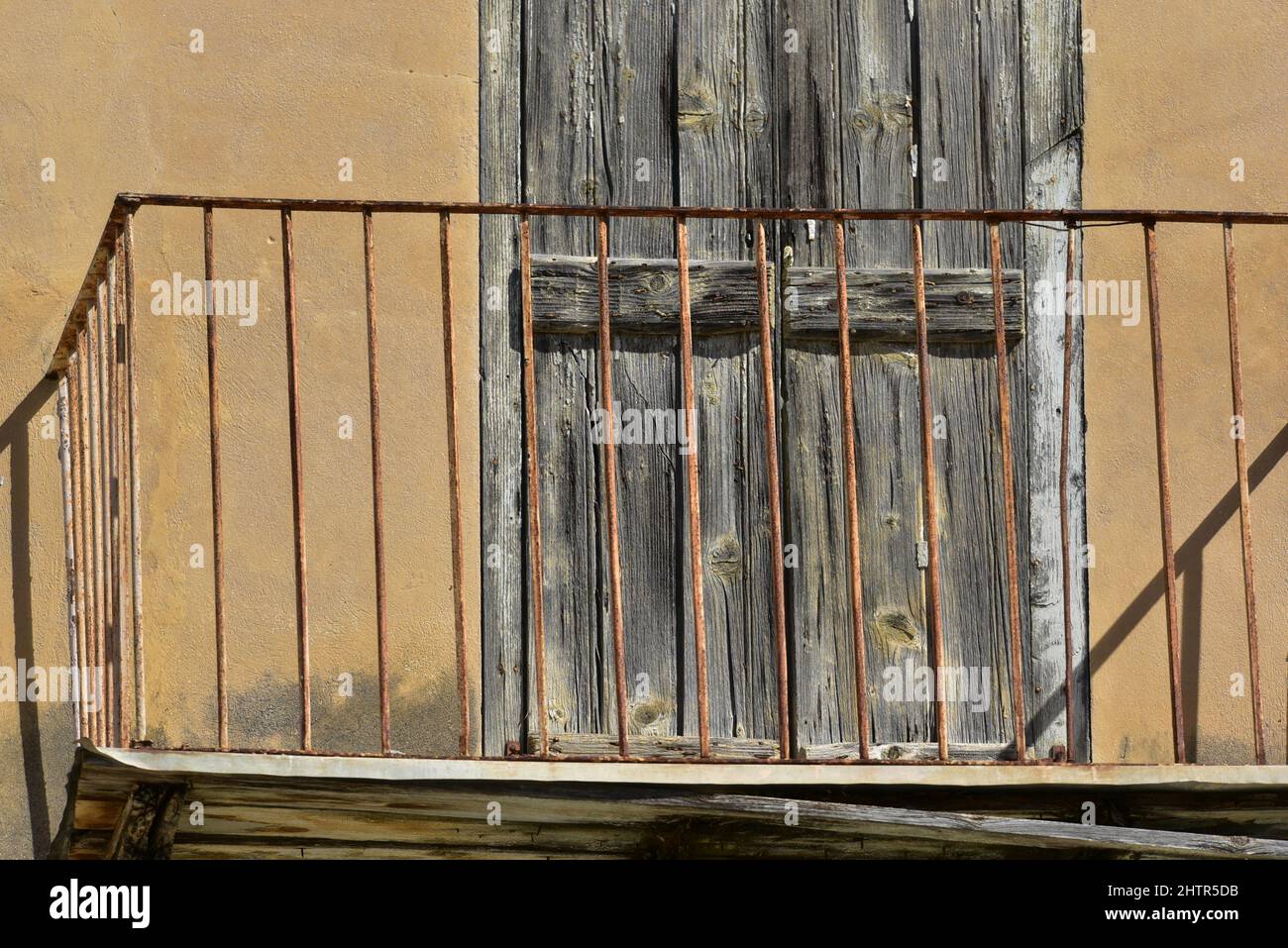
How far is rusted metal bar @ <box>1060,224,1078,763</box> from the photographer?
437cm

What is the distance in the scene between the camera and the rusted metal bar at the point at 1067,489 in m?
4.37

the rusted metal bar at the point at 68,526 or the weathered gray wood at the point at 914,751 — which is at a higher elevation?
the rusted metal bar at the point at 68,526

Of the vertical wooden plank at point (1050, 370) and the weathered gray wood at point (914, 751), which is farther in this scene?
the vertical wooden plank at point (1050, 370)

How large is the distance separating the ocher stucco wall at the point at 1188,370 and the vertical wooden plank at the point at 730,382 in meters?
1.01

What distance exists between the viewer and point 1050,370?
5.24 m

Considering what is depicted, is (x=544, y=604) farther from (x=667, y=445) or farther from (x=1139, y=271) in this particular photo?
(x=1139, y=271)

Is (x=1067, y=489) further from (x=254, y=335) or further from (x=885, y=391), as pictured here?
(x=254, y=335)

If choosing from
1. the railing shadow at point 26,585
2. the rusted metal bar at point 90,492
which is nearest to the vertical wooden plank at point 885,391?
the rusted metal bar at point 90,492

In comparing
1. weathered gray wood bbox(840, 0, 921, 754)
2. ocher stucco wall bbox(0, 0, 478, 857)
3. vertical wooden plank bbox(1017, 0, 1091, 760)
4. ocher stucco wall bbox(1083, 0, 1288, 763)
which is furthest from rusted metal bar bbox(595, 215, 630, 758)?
ocher stucco wall bbox(1083, 0, 1288, 763)

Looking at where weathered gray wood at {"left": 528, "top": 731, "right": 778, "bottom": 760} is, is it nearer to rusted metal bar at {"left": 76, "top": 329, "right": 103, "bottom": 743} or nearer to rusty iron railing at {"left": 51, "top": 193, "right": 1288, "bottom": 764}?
rusty iron railing at {"left": 51, "top": 193, "right": 1288, "bottom": 764}

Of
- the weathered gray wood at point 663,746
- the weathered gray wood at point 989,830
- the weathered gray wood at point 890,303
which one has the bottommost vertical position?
the weathered gray wood at point 989,830

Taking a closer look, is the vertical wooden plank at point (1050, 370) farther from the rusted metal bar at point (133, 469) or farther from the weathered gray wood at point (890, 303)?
the rusted metal bar at point (133, 469)

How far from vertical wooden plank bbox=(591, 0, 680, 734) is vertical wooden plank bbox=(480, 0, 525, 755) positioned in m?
0.27
